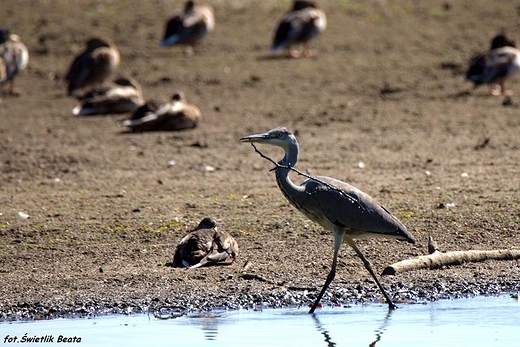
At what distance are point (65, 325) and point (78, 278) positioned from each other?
2.94 ft

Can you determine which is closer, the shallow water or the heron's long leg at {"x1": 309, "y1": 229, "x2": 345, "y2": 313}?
the shallow water

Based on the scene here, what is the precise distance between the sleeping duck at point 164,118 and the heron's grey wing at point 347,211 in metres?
6.79

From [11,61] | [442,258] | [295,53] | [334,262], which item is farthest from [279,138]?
[295,53]

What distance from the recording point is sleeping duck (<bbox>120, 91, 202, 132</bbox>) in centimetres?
1405

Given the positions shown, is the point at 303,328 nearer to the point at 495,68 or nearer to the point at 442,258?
the point at 442,258

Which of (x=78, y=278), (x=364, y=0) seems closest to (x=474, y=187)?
(x=78, y=278)

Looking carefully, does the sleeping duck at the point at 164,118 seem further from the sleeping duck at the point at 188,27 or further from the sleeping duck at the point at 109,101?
the sleeping duck at the point at 188,27

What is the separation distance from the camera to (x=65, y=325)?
7117 mm

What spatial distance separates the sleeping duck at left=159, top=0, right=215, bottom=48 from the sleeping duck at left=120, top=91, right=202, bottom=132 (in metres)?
4.14

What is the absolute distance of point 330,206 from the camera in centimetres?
738

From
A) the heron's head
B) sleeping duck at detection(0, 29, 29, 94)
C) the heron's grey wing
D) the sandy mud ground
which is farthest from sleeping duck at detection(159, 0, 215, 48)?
the heron's grey wing

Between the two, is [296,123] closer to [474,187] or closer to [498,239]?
[474,187]

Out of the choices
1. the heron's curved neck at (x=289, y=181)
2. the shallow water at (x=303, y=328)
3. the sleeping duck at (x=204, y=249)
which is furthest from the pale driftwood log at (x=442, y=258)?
the sleeping duck at (x=204, y=249)

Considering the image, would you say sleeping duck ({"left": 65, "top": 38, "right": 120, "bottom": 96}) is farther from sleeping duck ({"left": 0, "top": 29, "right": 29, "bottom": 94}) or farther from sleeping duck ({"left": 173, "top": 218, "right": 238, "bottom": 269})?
sleeping duck ({"left": 173, "top": 218, "right": 238, "bottom": 269})
